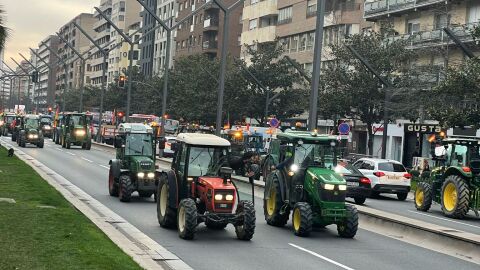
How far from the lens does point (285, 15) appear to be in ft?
272

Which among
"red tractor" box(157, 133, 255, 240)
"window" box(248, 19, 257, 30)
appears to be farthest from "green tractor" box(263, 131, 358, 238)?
"window" box(248, 19, 257, 30)

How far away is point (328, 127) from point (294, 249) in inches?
2263

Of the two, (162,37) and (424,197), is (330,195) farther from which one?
(162,37)

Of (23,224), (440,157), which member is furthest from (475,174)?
(23,224)

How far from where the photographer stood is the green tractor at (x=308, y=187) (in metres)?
16.8

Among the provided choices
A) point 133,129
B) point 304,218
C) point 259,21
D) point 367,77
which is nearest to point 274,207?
point 304,218

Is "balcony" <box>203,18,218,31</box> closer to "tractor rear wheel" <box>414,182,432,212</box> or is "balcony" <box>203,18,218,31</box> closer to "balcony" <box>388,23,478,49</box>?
"balcony" <box>388,23,478,49</box>

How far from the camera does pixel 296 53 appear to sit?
78875mm

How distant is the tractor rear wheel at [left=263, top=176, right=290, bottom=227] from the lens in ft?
59.7

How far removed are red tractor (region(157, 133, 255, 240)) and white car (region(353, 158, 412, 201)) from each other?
1494 centimetres

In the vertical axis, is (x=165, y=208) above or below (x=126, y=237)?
above

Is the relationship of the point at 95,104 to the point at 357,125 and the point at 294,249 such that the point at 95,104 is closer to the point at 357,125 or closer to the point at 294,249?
the point at 357,125

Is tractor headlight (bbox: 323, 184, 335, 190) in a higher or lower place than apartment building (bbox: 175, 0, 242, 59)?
lower

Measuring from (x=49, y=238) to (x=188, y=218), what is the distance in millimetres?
2910
